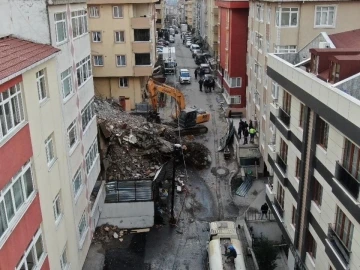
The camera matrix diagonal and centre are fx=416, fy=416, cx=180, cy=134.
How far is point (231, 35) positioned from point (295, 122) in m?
24.7

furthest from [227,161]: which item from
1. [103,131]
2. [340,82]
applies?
[340,82]

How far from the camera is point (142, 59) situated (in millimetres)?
40125

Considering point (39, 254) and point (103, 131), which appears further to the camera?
point (103, 131)

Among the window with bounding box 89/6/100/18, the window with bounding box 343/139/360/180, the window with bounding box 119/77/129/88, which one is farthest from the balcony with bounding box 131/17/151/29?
the window with bounding box 343/139/360/180

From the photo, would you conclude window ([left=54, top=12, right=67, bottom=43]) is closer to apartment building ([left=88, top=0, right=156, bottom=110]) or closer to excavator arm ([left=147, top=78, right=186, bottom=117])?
excavator arm ([left=147, top=78, right=186, bottom=117])

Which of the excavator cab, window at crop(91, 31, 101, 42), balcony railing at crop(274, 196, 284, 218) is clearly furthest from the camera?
window at crop(91, 31, 101, 42)

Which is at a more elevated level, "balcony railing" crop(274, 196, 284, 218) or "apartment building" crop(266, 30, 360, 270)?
"apartment building" crop(266, 30, 360, 270)

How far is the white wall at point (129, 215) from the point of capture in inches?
904

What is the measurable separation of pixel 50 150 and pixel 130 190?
31.9ft

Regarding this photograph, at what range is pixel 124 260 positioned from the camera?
68.1 feet

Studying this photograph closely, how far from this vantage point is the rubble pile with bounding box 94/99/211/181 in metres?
26.9

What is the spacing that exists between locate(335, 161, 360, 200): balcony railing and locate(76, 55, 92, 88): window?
10.8 metres

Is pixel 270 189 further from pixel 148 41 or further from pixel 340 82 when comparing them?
pixel 148 41

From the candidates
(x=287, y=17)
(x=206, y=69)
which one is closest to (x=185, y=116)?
(x=287, y=17)
